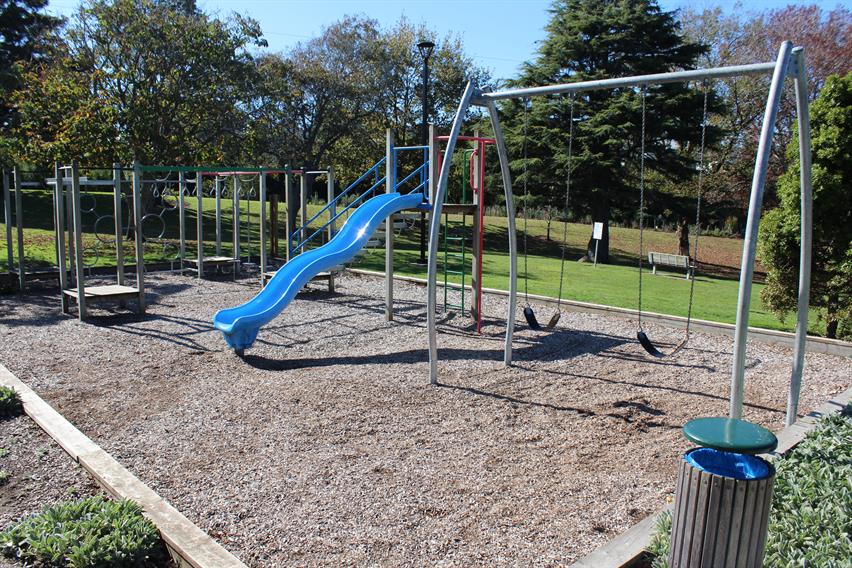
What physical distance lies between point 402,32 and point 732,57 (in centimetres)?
1349

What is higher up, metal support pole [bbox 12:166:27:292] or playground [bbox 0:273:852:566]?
metal support pole [bbox 12:166:27:292]

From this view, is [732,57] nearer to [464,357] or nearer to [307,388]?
[464,357]

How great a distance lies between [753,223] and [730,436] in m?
1.97

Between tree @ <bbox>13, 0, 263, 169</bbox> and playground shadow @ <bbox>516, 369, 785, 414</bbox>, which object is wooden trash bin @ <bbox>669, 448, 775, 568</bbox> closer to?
playground shadow @ <bbox>516, 369, 785, 414</bbox>

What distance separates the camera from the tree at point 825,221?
8.11 meters

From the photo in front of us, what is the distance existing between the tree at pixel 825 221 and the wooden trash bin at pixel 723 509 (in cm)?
672

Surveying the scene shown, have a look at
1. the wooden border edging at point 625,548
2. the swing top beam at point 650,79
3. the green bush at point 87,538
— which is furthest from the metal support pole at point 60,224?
the wooden border edging at point 625,548

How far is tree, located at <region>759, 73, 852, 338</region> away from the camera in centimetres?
Result: 811

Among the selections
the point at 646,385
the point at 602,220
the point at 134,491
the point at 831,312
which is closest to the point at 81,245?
the point at 134,491

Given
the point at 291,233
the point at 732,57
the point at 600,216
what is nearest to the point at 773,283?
the point at 291,233

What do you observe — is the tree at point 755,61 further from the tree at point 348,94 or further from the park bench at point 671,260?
the tree at point 348,94

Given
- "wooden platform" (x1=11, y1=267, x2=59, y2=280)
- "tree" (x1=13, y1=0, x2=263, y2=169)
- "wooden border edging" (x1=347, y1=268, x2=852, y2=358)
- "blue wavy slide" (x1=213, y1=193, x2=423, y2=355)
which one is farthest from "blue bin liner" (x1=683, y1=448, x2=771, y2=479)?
"tree" (x1=13, y1=0, x2=263, y2=169)

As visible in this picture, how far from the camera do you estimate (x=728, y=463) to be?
9.94 ft

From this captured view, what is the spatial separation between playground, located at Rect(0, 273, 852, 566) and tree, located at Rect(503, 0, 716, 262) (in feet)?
41.4
